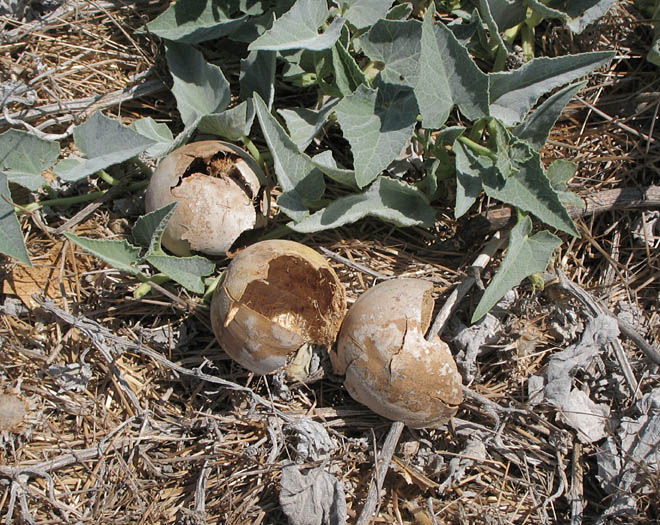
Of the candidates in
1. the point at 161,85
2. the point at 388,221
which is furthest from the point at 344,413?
the point at 161,85

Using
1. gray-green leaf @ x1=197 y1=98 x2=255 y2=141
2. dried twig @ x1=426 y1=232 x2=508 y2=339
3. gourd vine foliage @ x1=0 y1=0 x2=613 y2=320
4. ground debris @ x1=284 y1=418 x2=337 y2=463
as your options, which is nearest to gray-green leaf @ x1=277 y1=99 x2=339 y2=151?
gourd vine foliage @ x1=0 y1=0 x2=613 y2=320

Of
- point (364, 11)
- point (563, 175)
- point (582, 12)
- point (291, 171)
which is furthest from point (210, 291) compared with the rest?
point (582, 12)

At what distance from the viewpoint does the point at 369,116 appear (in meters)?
2.01

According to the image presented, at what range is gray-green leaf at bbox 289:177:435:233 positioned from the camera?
80.2 inches

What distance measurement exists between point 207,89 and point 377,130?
688mm

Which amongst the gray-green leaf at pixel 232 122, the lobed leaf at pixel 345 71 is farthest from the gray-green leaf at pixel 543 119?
the gray-green leaf at pixel 232 122

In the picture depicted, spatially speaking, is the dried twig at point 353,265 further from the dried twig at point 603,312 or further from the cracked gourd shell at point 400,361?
the dried twig at point 603,312

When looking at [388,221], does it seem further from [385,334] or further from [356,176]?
[385,334]

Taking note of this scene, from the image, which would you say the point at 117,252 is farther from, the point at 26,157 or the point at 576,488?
the point at 576,488

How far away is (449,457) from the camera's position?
207 centimetres

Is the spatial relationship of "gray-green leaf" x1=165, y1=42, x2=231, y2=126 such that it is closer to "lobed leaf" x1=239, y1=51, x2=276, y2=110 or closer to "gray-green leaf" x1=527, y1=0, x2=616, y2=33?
"lobed leaf" x1=239, y1=51, x2=276, y2=110

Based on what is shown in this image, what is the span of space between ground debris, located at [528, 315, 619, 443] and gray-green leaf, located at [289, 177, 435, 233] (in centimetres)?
67

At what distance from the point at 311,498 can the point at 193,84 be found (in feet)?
5.01

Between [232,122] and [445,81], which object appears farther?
[232,122]
